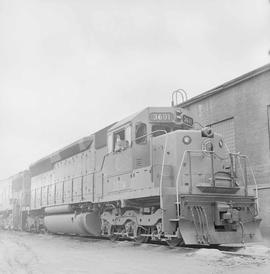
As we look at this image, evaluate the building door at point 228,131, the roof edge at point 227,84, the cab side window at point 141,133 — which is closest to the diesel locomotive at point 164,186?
the cab side window at point 141,133

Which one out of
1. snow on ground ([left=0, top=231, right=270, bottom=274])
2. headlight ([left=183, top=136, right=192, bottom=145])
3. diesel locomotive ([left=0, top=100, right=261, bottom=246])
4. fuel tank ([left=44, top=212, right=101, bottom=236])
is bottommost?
snow on ground ([left=0, top=231, right=270, bottom=274])

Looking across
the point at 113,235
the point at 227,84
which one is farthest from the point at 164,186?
the point at 227,84

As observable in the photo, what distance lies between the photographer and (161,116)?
11195 millimetres

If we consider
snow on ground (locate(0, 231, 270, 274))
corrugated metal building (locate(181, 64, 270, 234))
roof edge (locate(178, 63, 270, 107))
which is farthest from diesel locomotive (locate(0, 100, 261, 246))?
roof edge (locate(178, 63, 270, 107))

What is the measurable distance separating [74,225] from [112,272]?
798 centimetres

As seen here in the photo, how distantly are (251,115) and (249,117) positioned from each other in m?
0.11

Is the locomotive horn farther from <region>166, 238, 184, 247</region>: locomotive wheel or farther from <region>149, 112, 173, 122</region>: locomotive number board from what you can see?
<region>166, 238, 184, 247</region>: locomotive wheel

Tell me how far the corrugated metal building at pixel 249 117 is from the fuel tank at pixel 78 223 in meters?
5.44

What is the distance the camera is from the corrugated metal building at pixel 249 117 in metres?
13.7

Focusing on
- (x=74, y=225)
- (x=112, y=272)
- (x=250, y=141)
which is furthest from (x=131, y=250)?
(x=250, y=141)

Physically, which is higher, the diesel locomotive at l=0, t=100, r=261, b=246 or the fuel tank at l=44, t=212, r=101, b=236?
the diesel locomotive at l=0, t=100, r=261, b=246

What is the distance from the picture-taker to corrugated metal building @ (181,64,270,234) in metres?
13.7

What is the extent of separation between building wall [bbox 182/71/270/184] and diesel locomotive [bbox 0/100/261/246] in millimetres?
945

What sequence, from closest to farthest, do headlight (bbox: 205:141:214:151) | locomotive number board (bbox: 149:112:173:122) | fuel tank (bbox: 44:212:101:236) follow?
headlight (bbox: 205:141:214:151) → locomotive number board (bbox: 149:112:173:122) → fuel tank (bbox: 44:212:101:236)
